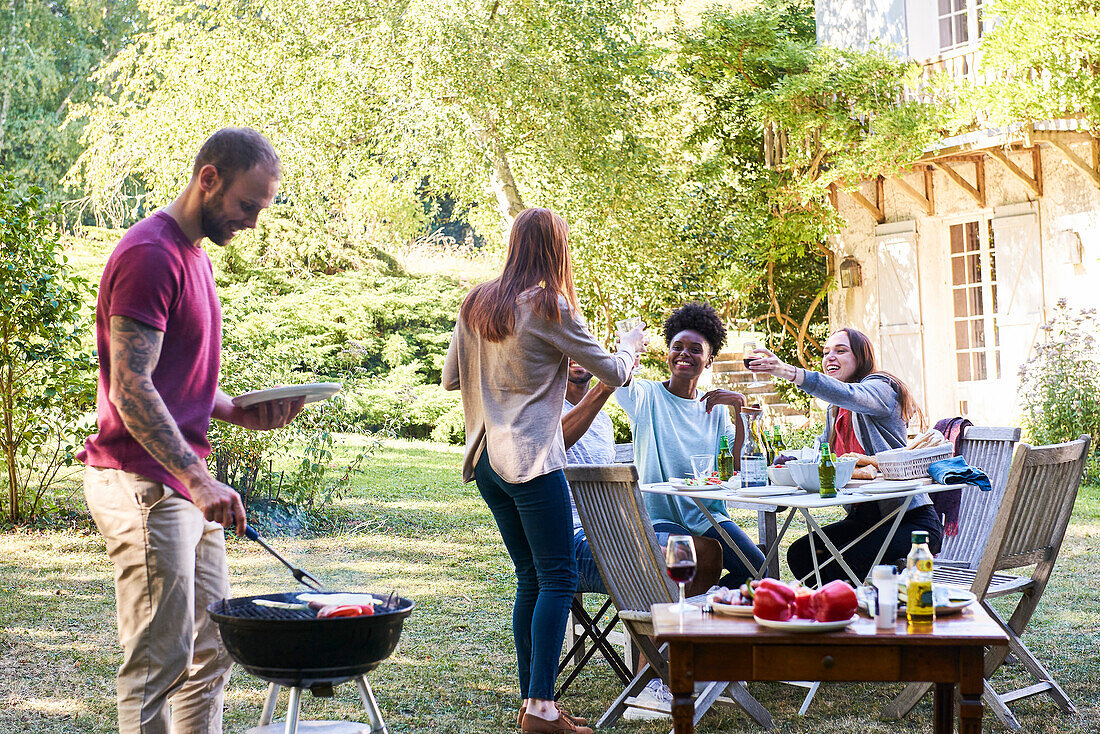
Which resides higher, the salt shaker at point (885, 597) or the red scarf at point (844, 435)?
the red scarf at point (844, 435)

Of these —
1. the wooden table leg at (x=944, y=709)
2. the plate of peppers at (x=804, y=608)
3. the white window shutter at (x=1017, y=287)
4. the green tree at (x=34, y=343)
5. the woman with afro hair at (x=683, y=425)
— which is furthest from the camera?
the white window shutter at (x=1017, y=287)

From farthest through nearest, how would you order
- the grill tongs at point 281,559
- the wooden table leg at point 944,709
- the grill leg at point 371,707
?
1. the wooden table leg at point 944,709
2. the grill leg at point 371,707
3. the grill tongs at point 281,559

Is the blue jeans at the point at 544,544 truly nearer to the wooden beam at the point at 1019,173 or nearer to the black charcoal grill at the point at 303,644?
the black charcoal grill at the point at 303,644

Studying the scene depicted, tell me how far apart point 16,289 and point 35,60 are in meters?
15.9

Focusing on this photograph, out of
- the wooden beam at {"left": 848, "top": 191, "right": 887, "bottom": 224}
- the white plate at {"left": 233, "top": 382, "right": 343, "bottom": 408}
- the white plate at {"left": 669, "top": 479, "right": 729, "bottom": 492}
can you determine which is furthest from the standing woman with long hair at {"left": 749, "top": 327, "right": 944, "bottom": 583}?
the wooden beam at {"left": 848, "top": 191, "right": 887, "bottom": 224}

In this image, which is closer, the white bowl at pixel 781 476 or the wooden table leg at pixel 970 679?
the wooden table leg at pixel 970 679

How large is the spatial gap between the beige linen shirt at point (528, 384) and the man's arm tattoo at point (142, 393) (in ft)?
3.95

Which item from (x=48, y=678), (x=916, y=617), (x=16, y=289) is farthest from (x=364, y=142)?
(x=916, y=617)

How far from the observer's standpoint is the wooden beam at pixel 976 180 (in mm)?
12172

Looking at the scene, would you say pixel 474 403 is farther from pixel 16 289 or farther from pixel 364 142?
pixel 364 142

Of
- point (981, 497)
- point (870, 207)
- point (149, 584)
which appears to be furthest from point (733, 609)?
point (870, 207)

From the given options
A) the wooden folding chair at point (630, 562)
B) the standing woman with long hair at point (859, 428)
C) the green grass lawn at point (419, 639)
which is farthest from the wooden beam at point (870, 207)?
the wooden folding chair at point (630, 562)

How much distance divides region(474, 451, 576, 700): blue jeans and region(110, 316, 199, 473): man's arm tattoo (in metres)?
1.33

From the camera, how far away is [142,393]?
2.38 meters
